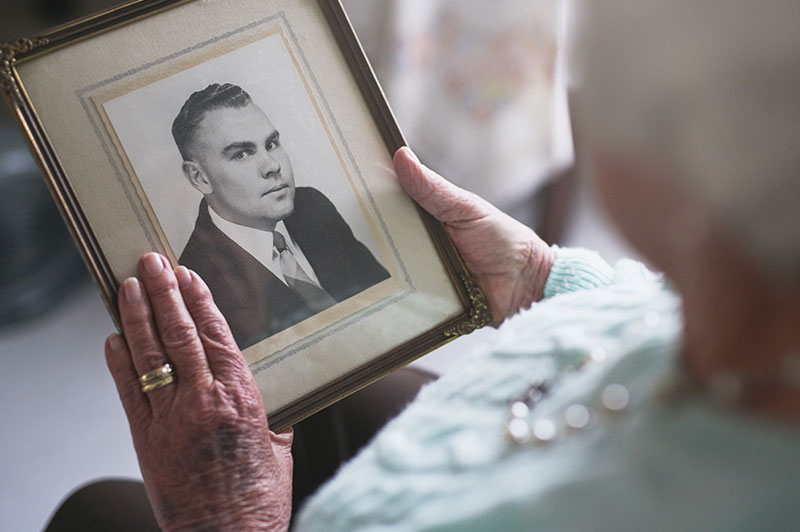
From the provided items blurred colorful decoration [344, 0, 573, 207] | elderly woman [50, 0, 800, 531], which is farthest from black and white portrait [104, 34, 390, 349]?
blurred colorful decoration [344, 0, 573, 207]

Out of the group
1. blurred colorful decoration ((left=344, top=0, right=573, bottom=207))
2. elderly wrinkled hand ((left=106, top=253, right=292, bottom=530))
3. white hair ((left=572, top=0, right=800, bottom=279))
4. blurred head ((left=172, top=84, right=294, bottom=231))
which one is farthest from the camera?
blurred colorful decoration ((left=344, top=0, right=573, bottom=207))

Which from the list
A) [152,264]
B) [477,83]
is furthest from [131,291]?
[477,83]

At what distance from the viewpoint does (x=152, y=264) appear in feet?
2.50

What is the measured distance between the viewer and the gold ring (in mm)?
747

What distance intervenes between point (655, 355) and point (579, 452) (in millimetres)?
100

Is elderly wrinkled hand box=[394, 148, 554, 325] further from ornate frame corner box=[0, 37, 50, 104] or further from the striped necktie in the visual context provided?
ornate frame corner box=[0, 37, 50, 104]

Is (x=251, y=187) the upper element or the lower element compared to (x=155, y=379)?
upper

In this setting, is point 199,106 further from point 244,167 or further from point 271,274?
point 271,274

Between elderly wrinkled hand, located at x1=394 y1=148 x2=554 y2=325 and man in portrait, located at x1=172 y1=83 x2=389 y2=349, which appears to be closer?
man in portrait, located at x1=172 y1=83 x2=389 y2=349

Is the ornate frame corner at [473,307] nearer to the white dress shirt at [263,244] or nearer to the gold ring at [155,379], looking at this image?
the white dress shirt at [263,244]

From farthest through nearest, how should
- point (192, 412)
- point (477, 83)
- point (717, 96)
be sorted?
point (477, 83) < point (192, 412) < point (717, 96)

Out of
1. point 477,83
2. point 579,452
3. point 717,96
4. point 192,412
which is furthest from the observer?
point 477,83

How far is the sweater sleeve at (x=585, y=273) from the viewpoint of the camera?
926 millimetres

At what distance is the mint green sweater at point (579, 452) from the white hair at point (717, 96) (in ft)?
0.41
